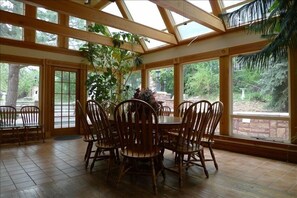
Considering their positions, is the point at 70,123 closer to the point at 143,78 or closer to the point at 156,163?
the point at 143,78

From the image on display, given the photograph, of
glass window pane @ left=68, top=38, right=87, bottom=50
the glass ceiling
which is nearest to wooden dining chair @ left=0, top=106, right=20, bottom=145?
glass window pane @ left=68, top=38, right=87, bottom=50

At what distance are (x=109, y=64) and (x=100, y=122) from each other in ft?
11.7

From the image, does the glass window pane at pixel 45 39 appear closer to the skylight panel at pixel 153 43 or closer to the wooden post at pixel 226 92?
the skylight panel at pixel 153 43

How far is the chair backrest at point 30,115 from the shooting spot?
4.79 m

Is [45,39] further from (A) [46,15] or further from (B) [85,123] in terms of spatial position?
(B) [85,123]

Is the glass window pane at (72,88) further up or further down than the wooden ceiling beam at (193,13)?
further down

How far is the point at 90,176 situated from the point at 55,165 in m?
0.78

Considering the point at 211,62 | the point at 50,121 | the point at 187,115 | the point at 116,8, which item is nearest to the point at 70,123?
the point at 50,121

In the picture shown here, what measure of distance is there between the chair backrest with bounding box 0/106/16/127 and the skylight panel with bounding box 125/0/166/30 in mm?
3842

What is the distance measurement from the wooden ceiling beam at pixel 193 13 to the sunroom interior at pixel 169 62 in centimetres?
2

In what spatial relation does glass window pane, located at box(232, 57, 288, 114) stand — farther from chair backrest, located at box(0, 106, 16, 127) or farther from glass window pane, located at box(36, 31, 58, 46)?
chair backrest, located at box(0, 106, 16, 127)

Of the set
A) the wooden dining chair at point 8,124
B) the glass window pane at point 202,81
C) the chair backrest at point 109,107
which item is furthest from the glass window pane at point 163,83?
the wooden dining chair at point 8,124

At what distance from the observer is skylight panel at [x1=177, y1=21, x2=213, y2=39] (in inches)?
181

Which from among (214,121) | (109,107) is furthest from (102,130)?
(109,107)
